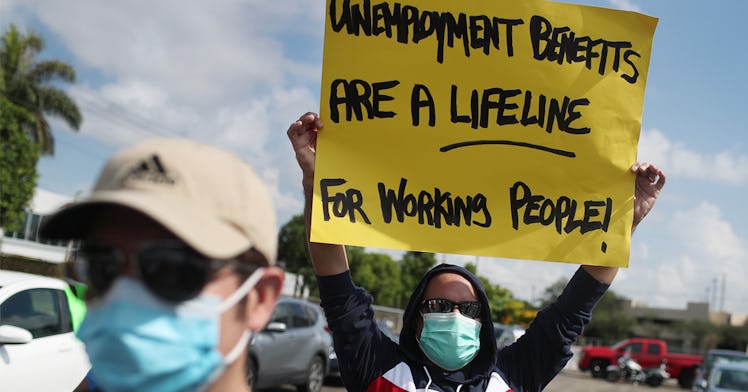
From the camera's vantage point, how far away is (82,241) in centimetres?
148

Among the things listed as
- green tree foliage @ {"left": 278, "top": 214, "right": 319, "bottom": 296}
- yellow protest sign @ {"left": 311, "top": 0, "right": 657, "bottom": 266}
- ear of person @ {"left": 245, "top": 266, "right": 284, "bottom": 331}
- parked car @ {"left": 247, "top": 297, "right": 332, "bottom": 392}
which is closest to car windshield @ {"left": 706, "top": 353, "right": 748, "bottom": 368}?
parked car @ {"left": 247, "top": 297, "right": 332, "bottom": 392}

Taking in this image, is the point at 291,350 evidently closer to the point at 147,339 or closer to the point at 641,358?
the point at 147,339

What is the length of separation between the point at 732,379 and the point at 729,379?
0.18 ft

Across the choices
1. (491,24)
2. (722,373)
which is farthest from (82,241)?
(722,373)

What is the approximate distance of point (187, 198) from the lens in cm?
140

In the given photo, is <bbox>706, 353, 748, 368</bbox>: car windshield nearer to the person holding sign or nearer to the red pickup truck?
→ the red pickup truck

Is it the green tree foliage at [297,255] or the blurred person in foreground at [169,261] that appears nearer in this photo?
the blurred person in foreground at [169,261]

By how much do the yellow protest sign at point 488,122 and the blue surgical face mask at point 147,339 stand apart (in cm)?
130

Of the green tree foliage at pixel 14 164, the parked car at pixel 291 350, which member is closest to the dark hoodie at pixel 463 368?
the parked car at pixel 291 350

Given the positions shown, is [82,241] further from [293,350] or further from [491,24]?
[293,350]

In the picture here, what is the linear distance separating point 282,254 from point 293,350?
48717mm

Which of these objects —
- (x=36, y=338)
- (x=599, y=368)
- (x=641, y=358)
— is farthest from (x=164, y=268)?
(x=599, y=368)

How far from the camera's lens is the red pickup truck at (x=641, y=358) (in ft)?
93.9

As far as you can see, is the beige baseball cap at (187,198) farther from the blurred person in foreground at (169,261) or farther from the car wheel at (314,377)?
the car wheel at (314,377)
